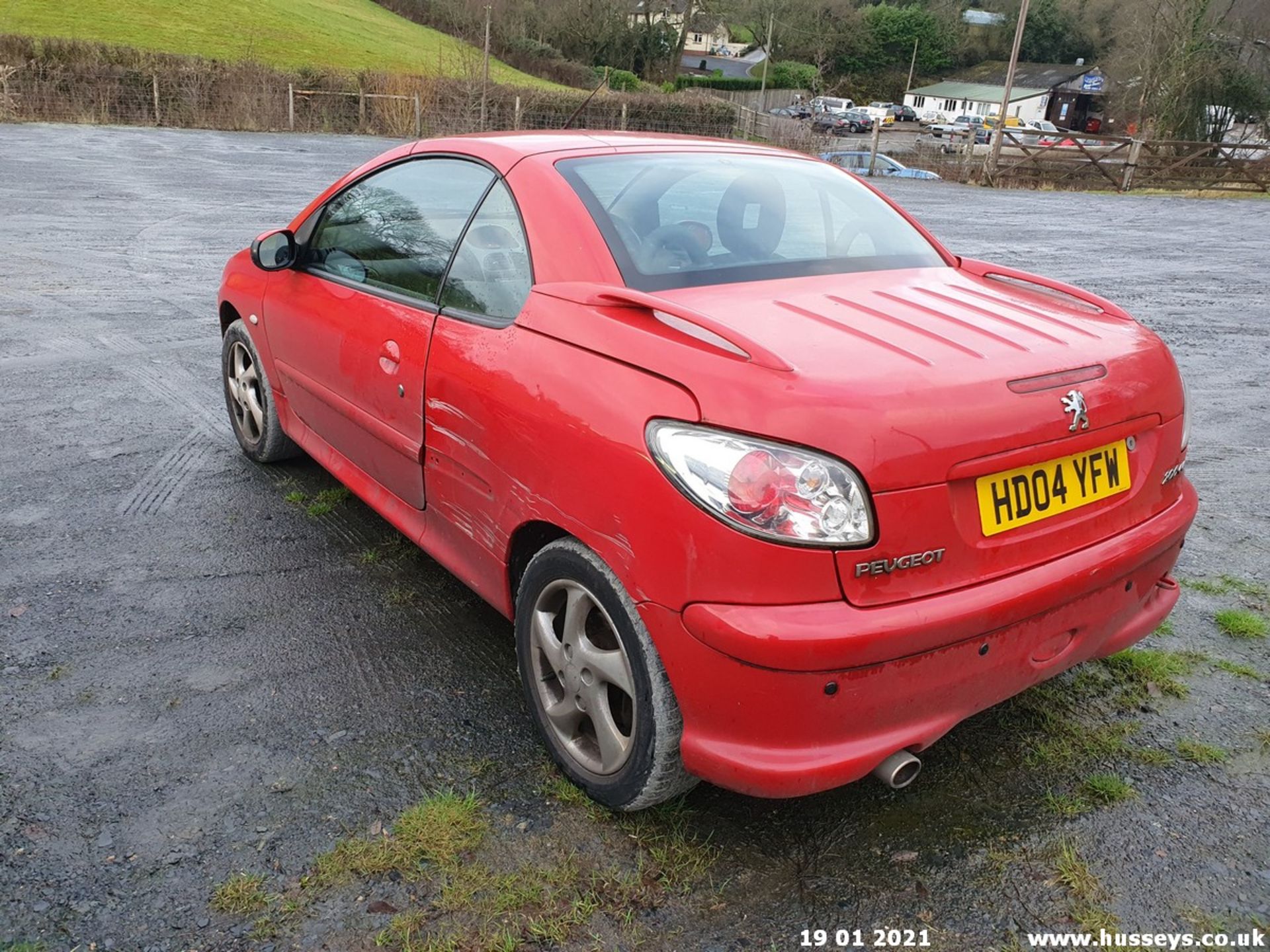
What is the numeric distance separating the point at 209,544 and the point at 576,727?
2133 mm

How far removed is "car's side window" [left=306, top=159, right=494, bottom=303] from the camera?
3193mm

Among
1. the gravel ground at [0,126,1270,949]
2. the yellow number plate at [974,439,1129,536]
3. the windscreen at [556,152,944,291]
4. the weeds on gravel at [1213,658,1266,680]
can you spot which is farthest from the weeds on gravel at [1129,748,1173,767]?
the windscreen at [556,152,944,291]

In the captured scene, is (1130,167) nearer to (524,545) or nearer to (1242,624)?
(1242,624)

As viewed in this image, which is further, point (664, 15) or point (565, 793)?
point (664, 15)

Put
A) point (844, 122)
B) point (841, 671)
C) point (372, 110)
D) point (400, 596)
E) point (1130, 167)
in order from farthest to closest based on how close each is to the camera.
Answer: point (844, 122), point (372, 110), point (1130, 167), point (400, 596), point (841, 671)

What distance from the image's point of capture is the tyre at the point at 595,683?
225 cm

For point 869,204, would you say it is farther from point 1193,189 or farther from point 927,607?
point 1193,189

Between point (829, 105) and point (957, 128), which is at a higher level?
point (829, 105)

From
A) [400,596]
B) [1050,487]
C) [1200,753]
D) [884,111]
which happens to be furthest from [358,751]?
[884,111]

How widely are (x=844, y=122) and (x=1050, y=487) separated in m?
65.9

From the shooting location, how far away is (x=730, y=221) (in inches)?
120

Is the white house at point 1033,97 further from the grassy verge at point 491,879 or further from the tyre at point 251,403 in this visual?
the grassy verge at point 491,879

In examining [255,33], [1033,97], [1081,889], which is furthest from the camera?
[1033,97]
